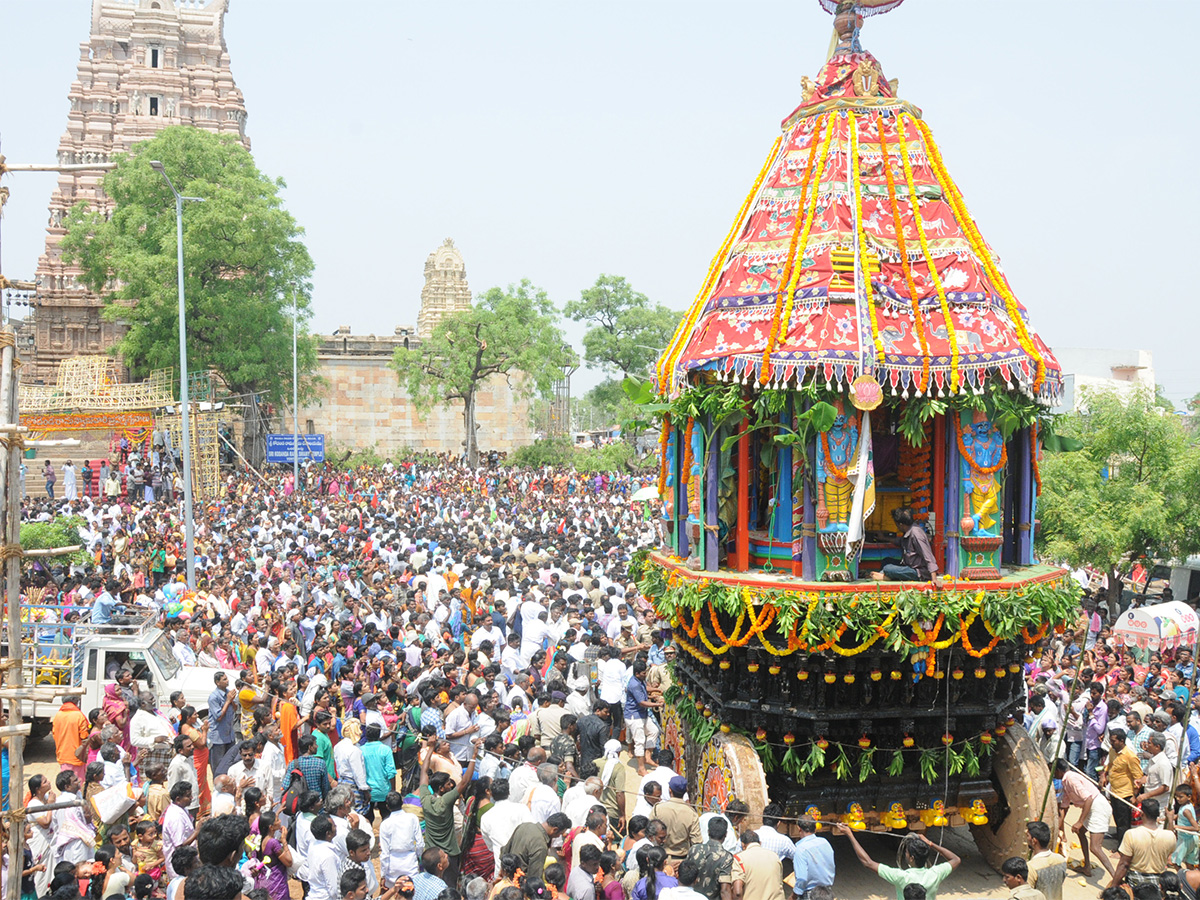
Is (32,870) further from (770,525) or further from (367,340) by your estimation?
(367,340)

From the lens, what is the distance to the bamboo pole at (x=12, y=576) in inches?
194

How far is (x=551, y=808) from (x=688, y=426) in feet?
11.4

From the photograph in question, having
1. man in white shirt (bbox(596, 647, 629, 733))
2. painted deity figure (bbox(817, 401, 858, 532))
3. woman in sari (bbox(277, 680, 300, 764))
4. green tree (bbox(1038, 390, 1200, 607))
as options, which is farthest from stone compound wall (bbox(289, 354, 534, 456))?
painted deity figure (bbox(817, 401, 858, 532))

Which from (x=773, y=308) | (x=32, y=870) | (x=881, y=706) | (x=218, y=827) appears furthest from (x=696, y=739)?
(x=32, y=870)

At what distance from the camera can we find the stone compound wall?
168 ft

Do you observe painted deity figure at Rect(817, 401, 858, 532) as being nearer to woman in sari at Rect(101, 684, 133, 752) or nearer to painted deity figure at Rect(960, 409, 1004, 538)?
painted deity figure at Rect(960, 409, 1004, 538)

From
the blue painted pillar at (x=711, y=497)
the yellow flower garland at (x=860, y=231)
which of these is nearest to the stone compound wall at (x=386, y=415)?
the yellow flower garland at (x=860, y=231)

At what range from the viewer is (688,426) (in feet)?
→ 31.6

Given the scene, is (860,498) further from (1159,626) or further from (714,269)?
(1159,626)

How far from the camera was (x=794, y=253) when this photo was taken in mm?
9094

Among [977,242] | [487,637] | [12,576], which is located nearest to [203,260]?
[487,637]

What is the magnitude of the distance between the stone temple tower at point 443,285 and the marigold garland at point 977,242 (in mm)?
51397

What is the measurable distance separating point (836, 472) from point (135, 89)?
161 feet

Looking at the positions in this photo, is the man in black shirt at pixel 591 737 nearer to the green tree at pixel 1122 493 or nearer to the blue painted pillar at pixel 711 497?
the blue painted pillar at pixel 711 497
